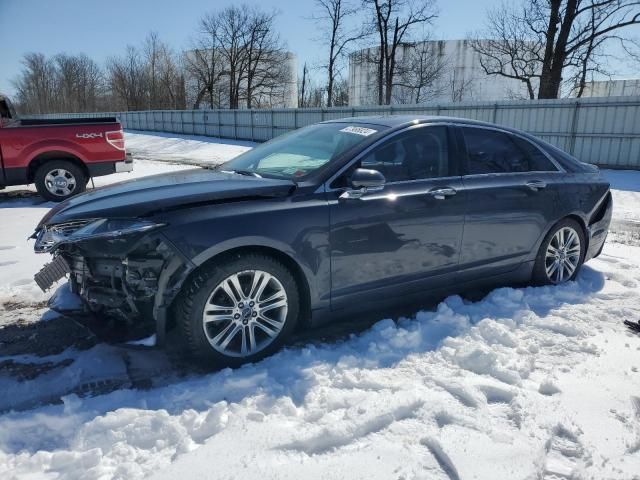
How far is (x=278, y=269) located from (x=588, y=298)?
2.90 metres

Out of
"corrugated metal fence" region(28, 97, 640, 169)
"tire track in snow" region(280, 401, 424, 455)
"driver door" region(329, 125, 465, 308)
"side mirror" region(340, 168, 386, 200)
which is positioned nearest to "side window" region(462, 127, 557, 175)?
"driver door" region(329, 125, 465, 308)

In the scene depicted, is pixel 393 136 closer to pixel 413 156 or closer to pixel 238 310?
pixel 413 156

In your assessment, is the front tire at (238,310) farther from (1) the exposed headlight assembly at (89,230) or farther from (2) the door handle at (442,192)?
(2) the door handle at (442,192)

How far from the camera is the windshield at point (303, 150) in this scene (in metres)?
3.42

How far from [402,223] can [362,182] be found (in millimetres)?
518

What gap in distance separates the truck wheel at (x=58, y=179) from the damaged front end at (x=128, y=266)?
670 centimetres

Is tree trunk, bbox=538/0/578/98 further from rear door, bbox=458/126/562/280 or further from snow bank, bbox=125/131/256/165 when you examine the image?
rear door, bbox=458/126/562/280

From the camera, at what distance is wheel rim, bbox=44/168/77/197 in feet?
28.1

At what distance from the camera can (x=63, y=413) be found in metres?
2.48

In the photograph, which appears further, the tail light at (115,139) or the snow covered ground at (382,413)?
the tail light at (115,139)

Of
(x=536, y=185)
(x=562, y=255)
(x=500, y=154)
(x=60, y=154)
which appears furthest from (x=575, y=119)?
(x=60, y=154)

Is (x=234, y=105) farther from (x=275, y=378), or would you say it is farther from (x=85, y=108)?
(x=275, y=378)

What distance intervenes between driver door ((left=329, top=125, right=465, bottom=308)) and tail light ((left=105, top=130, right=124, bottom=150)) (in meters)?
7.01

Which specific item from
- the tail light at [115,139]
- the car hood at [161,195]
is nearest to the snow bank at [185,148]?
the tail light at [115,139]
